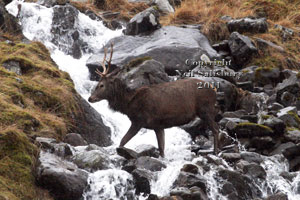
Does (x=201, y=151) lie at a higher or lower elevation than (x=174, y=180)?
lower

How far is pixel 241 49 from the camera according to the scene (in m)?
15.9

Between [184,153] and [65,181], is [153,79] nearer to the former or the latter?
[184,153]

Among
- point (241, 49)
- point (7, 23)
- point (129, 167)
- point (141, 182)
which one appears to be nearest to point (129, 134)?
point (129, 167)

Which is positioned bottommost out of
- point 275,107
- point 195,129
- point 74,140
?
point 195,129

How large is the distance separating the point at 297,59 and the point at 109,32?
7.48 metres

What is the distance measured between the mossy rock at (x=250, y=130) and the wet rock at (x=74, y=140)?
336 cm

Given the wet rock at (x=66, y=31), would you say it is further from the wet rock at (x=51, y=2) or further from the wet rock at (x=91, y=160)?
the wet rock at (x=91, y=160)

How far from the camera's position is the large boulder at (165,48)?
14.8 meters

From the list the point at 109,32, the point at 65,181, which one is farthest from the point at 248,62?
the point at 65,181

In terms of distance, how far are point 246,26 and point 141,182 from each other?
38.7 ft

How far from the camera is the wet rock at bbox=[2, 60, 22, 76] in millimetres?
11086

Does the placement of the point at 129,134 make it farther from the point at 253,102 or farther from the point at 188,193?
the point at 253,102

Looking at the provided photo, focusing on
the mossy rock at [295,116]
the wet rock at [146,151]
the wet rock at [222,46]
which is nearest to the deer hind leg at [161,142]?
the wet rock at [146,151]

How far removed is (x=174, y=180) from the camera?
738 centimetres
